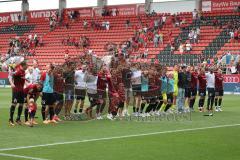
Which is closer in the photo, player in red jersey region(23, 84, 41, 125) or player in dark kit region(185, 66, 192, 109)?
player in red jersey region(23, 84, 41, 125)

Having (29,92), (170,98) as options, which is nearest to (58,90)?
(29,92)

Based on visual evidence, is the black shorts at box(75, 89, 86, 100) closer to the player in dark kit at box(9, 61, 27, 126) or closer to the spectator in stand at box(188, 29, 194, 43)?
the player in dark kit at box(9, 61, 27, 126)

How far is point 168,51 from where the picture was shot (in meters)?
43.4

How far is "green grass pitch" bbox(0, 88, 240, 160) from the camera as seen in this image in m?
10.4

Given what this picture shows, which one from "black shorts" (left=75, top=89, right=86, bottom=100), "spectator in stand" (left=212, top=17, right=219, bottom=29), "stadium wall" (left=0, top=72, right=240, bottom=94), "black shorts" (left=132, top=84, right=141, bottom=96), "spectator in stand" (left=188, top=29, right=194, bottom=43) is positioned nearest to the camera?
"black shorts" (left=75, top=89, right=86, bottom=100)

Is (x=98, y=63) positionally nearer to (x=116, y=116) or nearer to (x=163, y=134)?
(x=116, y=116)

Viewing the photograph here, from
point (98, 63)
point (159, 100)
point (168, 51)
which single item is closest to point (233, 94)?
point (168, 51)

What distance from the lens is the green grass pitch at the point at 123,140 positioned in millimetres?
10398

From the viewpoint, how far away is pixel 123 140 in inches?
492

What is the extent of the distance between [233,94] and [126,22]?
61.7ft

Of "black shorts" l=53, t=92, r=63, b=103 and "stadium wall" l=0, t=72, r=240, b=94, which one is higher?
"black shorts" l=53, t=92, r=63, b=103

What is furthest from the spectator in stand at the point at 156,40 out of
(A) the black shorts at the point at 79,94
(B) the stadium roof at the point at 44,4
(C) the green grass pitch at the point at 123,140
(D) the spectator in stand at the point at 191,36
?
(C) the green grass pitch at the point at 123,140

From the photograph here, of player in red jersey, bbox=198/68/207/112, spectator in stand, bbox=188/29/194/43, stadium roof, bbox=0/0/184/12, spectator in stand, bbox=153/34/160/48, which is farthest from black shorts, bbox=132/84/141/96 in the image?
stadium roof, bbox=0/0/184/12

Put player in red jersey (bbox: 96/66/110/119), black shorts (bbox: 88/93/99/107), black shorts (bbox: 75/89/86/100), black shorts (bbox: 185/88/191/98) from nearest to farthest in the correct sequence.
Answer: black shorts (bbox: 88/93/99/107), player in red jersey (bbox: 96/66/110/119), black shorts (bbox: 75/89/86/100), black shorts (bbox: 185/88/191/98)
